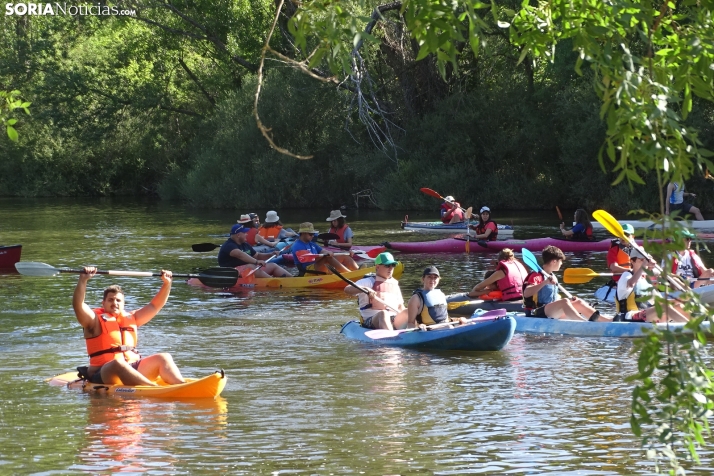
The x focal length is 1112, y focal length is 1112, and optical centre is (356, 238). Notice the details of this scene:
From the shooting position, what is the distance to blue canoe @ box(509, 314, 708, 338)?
1184 centimetres

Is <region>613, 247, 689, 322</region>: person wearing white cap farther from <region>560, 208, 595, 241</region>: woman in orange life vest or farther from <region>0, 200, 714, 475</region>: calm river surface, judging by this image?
<region>560, 208, 595, 241</region>: woman in orange life vest

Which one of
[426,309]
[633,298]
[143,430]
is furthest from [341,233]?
[143,430]

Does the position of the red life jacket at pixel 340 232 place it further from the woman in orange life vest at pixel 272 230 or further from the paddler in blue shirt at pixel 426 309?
the paddler in blue shirt at pixel 426 309

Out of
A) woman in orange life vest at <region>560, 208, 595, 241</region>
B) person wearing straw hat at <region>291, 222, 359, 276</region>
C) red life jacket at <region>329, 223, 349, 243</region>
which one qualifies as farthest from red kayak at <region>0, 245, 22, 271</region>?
woman in orange life vest at <region>560, 208, 595, 241</region>

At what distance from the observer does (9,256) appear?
64.2 feet

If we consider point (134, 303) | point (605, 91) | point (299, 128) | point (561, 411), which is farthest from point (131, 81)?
point (605, 91)

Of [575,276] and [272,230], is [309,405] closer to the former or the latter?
[575,276]

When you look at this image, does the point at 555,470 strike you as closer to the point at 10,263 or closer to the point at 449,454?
the point at 449,454

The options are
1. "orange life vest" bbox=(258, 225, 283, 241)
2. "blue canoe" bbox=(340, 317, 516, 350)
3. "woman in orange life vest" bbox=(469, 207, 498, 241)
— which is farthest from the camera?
"woman in orange life vest" bbox=(469, 207, 498, 241)

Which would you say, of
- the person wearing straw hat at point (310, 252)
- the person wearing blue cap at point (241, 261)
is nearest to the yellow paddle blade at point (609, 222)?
the person wearing straw hat at point (310, 252)

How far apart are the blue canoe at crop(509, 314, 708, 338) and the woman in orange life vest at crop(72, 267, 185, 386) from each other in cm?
400

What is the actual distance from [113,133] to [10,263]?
26.6 m

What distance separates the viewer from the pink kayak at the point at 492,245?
2166 centimetres

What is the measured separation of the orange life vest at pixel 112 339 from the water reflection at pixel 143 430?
14.2 inches
